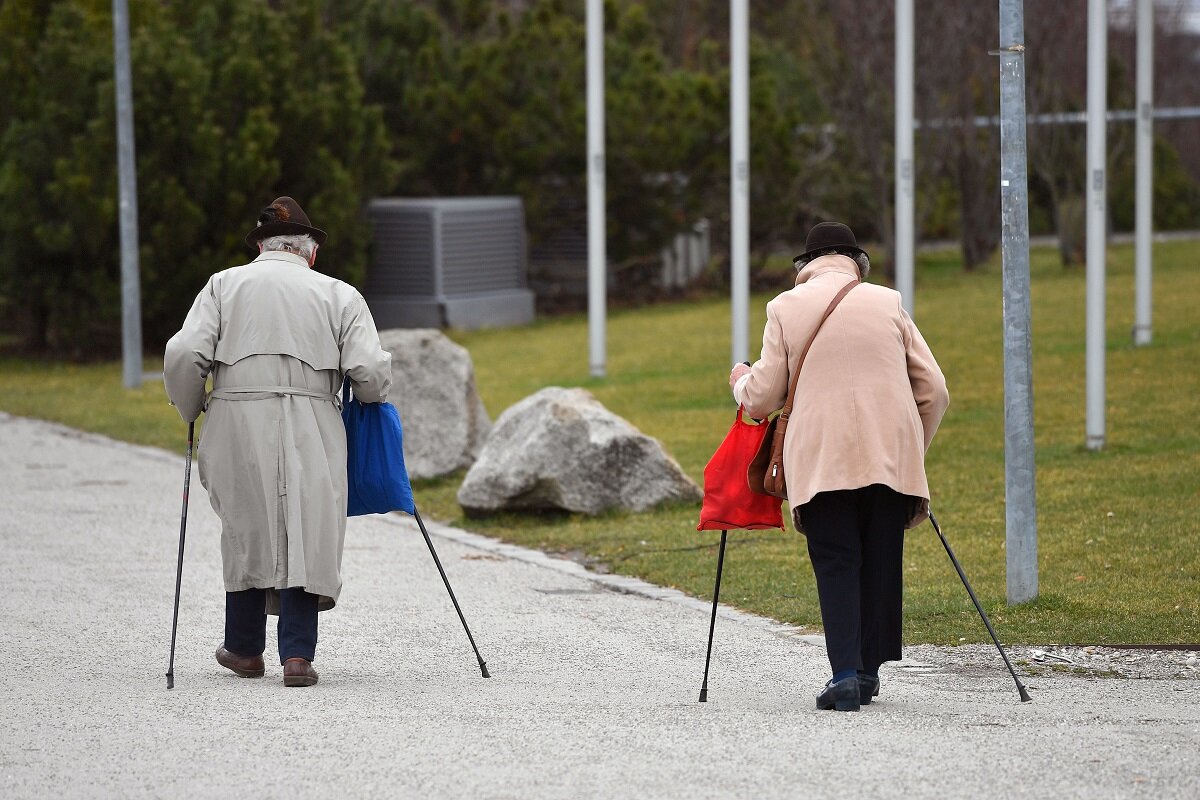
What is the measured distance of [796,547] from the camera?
966 centimetres

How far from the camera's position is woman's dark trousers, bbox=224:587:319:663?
21.4ft

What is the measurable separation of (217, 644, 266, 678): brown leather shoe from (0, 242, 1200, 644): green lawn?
2.36 m

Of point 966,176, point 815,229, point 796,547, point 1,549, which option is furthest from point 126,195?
point 966,176

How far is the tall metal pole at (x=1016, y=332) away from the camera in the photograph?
25.1ft

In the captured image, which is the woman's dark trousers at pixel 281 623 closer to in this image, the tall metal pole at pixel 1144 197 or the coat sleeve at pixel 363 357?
the coat sleeve at pixel 363 357

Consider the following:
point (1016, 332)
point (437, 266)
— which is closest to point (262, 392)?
point (1016, 332)

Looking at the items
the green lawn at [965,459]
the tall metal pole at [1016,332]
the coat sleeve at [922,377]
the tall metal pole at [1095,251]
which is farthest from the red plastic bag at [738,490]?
the tall metal pole at [1095,251]

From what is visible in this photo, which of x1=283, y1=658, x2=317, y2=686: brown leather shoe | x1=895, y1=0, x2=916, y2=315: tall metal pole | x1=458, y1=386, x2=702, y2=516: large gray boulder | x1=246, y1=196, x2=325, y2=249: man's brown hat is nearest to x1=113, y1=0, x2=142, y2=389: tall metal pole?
x1=895, y1=0, x2=916, y2=315: tall metal pole

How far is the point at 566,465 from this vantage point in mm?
10602

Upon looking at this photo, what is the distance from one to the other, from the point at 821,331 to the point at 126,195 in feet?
47.3

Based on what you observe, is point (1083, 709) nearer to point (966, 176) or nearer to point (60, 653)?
point (60, 653)

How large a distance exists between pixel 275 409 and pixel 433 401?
5.99m

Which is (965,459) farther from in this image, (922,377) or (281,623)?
(281,623)

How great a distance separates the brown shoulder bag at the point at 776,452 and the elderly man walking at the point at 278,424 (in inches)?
55.2
